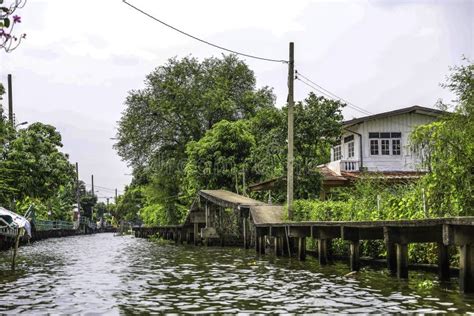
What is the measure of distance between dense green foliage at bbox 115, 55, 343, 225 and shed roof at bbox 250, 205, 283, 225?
41.2ft

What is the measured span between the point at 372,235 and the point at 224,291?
5.25 metres

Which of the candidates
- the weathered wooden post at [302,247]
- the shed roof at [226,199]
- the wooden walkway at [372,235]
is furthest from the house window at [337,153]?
the weathered wooden post at [302,247]

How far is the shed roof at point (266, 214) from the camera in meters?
26.8

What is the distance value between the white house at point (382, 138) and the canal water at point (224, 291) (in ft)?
71.2

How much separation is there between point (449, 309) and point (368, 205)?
8722 millimetres

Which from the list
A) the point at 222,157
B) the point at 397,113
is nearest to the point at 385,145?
the point at 397,113

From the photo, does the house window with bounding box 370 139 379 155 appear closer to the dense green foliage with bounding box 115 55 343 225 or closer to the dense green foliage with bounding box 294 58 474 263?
the dense green foliage with bounding box 115 55 343 225

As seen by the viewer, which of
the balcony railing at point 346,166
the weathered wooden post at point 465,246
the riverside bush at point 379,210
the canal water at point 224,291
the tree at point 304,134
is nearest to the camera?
the canal water at point 224,291

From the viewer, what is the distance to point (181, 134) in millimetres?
53812

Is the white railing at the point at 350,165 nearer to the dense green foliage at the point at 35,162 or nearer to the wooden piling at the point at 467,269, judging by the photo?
the dense green foliage at the point at 35,162

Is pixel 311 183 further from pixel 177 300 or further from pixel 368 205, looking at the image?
pixel 177 300

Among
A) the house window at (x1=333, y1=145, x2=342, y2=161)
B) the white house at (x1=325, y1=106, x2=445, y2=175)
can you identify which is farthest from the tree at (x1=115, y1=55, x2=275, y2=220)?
the white house at (x1=325, y1=106, x2=445, y2=175)

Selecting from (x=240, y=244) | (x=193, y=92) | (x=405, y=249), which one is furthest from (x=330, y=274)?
(x=193, y=92)

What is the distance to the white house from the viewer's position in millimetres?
40031
